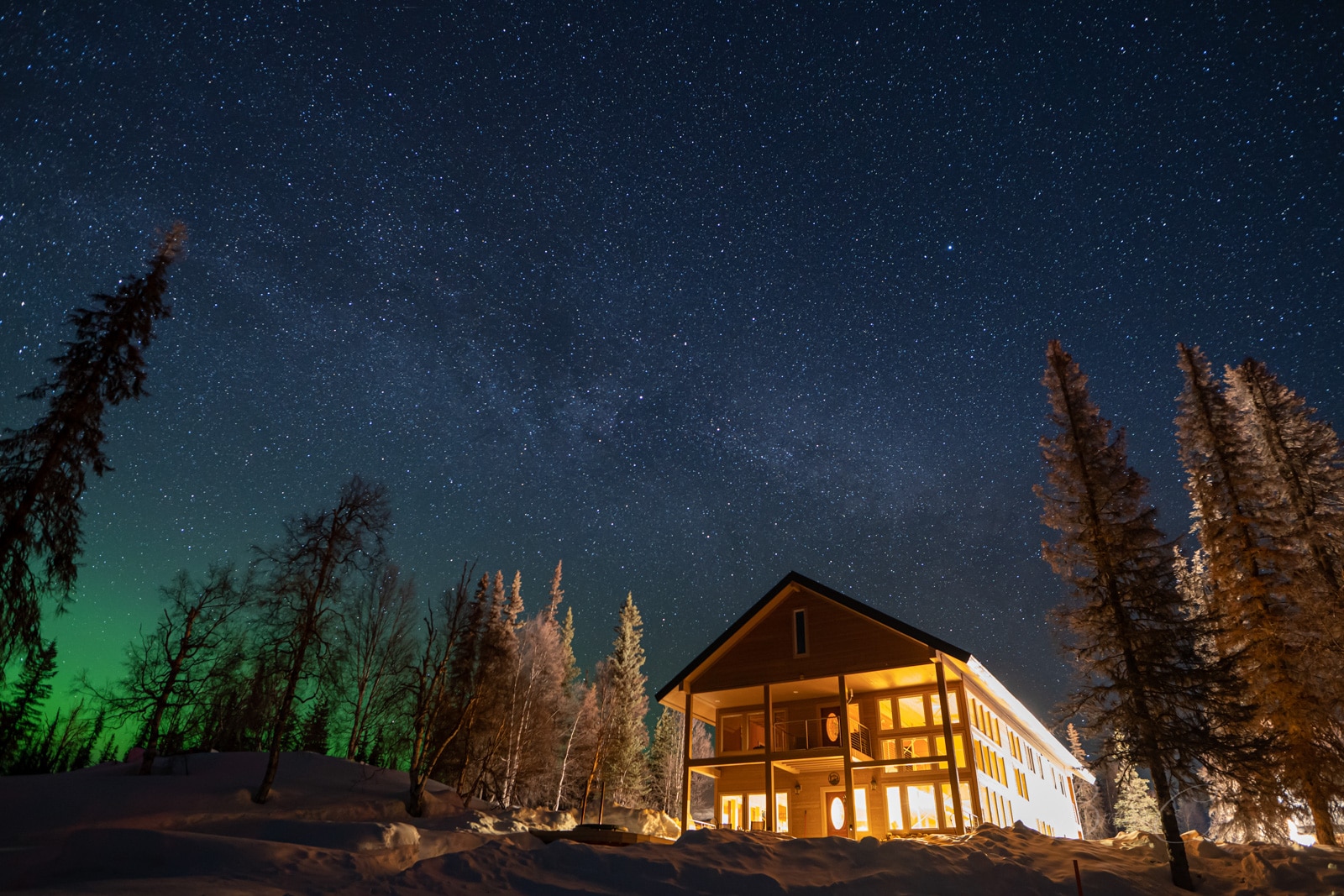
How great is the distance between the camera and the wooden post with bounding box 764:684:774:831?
2344 cm

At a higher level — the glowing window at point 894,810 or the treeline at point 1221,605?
the treeline at point 1221,605

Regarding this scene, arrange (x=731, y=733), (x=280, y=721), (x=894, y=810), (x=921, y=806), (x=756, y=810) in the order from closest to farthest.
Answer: (x=280, y=721), (x=894, y=810), (x=921, y=806), (x=756, y=810), (x=731, y=733)

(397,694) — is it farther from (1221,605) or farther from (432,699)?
(1221,605)

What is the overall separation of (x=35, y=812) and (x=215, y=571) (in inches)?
522

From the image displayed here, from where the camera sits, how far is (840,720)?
23406 millimetres

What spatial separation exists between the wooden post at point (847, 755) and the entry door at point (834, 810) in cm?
306

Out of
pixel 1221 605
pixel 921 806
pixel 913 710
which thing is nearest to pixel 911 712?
pixel 913 710

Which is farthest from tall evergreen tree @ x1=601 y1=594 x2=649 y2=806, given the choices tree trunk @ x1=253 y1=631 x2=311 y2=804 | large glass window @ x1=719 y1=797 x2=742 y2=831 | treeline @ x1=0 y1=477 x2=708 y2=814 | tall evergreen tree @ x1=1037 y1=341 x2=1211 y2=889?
tall evergreen tree @ x1=1037 y1=341 x2=1211 y2=889

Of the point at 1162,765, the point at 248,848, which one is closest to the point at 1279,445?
the point at 1162,765

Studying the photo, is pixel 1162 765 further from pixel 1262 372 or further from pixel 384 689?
pixel 384 689

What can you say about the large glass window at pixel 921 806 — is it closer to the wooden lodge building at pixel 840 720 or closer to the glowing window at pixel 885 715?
the wooden lodge building at pixel 840 720

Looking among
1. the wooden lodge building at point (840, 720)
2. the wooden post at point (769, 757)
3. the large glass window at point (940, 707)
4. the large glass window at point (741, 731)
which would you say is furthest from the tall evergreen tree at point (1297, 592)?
the large glass window at point (741, 731)

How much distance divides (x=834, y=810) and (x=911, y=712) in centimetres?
464

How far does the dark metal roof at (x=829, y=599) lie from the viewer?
72.2ft
